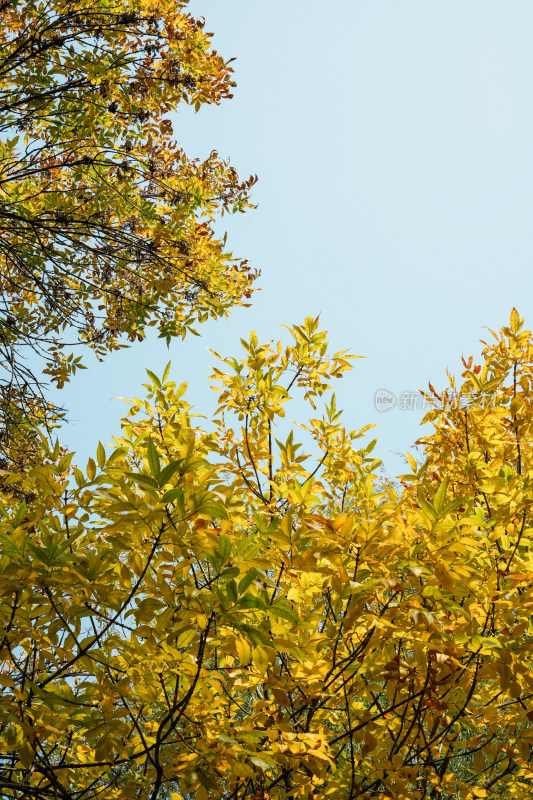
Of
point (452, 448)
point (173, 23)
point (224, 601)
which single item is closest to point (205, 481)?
point (224, 601)

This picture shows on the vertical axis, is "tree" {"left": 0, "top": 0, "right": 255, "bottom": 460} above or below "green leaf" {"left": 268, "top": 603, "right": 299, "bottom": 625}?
above

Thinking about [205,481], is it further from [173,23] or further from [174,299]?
[173,23]

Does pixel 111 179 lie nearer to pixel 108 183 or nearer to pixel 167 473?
pixel 108 183

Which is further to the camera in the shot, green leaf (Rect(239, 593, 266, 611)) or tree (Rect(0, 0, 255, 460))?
tree (Rect(0, 0, 255, 460))

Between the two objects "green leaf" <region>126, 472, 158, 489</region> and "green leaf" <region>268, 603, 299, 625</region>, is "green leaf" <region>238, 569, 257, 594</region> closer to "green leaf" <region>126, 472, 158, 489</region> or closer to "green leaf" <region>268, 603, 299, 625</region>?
"green leaf" <region>268, 603, 299, 625</region>

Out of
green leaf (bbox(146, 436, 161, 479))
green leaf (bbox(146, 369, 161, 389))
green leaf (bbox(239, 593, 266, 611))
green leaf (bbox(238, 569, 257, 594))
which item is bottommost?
green leaf (bbox(239, 593, 266, 611))

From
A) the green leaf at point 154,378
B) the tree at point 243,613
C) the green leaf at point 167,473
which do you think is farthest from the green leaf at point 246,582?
the green leaf at point 154,378

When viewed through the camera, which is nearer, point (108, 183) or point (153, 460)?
point (153, 460)

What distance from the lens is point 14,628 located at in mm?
1865

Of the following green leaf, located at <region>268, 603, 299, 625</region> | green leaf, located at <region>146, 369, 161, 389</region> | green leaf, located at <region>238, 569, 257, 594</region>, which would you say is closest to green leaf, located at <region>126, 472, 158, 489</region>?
green leaf, located at <region>238, 569, 257, 594</region>

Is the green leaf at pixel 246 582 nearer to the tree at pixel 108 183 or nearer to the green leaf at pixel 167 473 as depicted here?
the green leaf at pixel 167 473

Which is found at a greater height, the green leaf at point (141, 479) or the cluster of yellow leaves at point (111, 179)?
the cluster of yellow leaves at point (111, 179)

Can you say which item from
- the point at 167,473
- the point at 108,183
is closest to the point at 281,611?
the point at 167,473

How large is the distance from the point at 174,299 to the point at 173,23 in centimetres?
217
